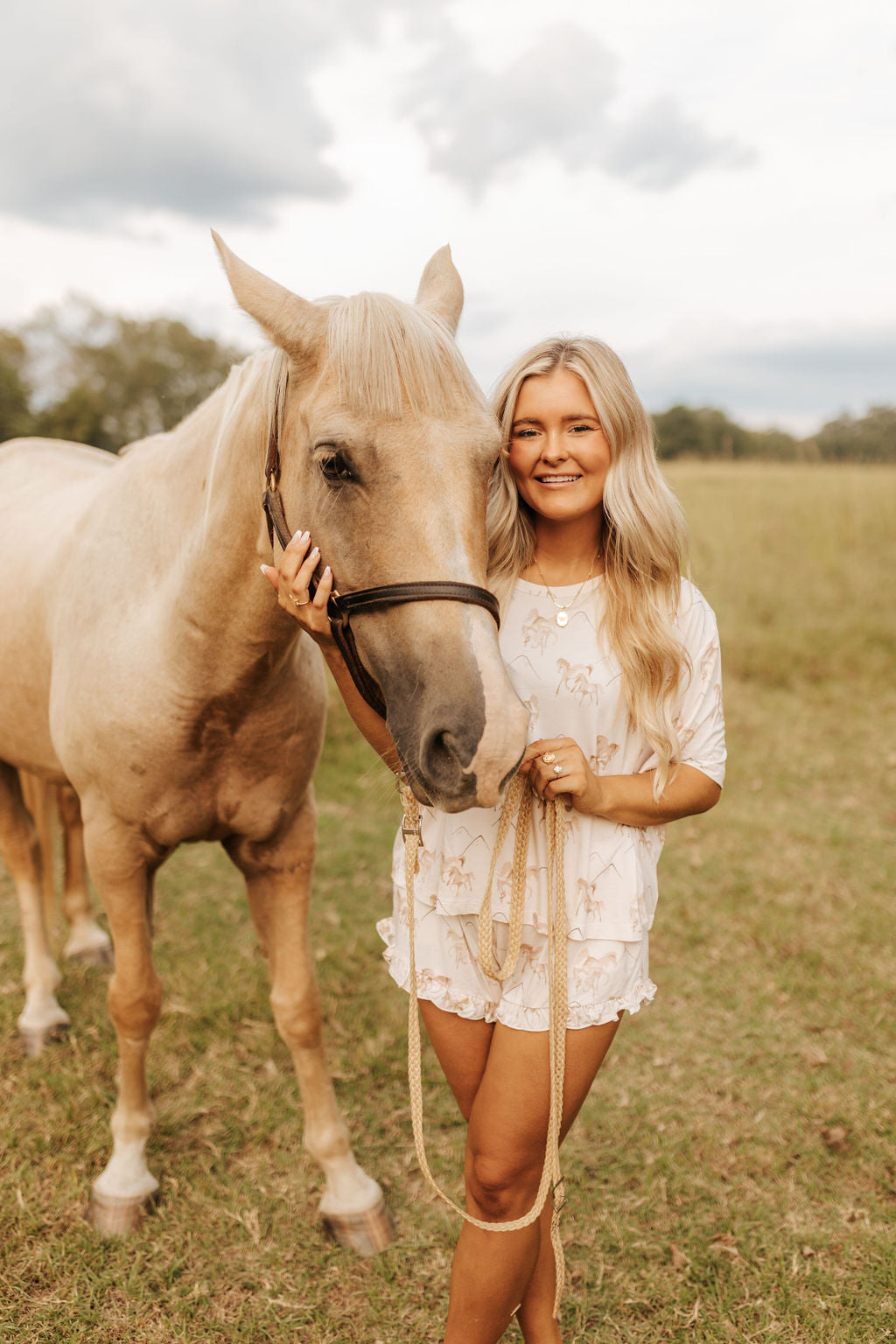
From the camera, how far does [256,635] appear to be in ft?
6.36

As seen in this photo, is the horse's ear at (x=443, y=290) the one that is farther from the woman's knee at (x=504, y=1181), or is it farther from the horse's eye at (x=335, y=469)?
the woman's knee at (x=504, y=1181)

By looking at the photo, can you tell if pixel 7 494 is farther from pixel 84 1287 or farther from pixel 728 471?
pixel 728 471

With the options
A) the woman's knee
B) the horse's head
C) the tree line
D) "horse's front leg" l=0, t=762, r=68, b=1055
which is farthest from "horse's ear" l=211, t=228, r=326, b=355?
the tree line

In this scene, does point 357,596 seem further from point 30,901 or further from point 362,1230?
point 30,901

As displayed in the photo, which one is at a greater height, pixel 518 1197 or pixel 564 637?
pixel 564 637

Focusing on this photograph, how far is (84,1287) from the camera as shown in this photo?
2.19 m

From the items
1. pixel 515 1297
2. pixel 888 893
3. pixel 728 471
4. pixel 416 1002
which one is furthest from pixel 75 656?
pixel 728 471

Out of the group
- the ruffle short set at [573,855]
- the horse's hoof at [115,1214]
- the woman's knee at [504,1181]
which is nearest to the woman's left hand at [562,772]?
the ruffle short set at [573,855]

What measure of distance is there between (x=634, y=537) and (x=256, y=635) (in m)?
0.87

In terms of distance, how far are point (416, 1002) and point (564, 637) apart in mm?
826

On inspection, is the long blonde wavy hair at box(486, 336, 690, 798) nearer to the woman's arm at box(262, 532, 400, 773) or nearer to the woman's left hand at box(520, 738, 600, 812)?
the woman's left hand at box(520, 738, 600, 812)

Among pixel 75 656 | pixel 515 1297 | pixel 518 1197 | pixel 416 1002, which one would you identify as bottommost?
pixel 515 1297

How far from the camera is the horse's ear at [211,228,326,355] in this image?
1539 millimetres

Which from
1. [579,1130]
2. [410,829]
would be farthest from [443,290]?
[579,1130]
